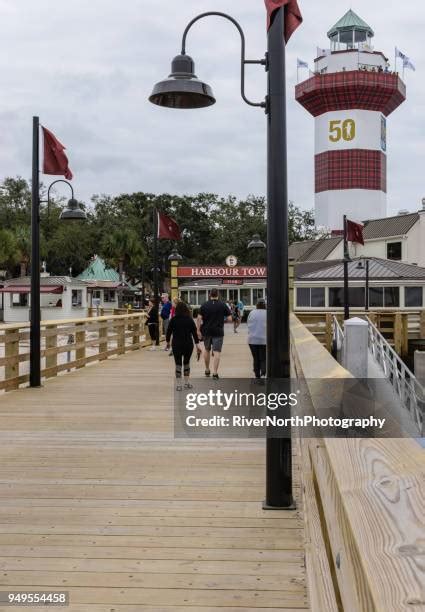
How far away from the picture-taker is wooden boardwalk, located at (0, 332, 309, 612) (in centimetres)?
389

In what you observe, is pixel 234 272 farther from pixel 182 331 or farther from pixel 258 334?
pixel 182 331

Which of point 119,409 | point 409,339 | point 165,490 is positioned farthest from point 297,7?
point 409,339

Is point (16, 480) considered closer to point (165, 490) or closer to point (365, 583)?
point (165, 490)

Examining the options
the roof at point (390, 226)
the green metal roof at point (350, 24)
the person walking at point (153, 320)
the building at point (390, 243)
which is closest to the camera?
the person walking at point (153, 320)

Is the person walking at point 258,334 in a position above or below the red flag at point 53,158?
below

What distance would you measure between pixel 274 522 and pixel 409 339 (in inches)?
1053

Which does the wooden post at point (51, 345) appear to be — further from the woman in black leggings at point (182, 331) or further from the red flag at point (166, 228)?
the red flag at point (166, 228)

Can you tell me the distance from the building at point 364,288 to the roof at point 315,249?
8887 mm

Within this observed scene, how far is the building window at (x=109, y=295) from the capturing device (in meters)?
66.0

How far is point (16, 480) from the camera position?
6211 millimetres

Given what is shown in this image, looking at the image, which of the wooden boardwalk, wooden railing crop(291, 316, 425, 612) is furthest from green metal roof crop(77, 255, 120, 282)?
wooden railing crop(291, 316, 425, 612)

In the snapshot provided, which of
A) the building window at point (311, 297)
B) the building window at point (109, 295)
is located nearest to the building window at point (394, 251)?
the building window at point (311, 297)

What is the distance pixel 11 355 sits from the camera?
1216 cm

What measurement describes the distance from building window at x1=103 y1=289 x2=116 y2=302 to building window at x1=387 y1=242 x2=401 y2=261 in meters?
28.9
